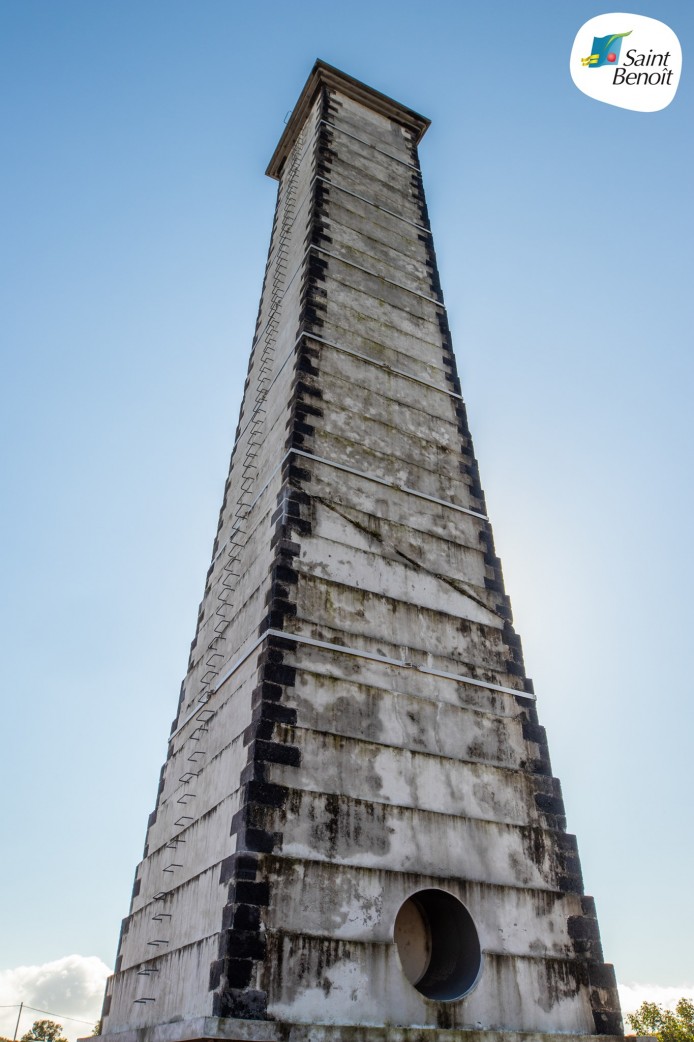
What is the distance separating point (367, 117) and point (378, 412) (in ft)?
41.3

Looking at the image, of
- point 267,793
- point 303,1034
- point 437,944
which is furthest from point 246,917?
point 437,944

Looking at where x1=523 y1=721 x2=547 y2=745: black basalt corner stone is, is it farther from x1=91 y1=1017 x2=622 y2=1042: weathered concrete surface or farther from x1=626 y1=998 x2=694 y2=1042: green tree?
x1=626 y1=998 x2=694 y2=1042: green tree

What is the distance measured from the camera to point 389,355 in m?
17.0

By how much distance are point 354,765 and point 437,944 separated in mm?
2744

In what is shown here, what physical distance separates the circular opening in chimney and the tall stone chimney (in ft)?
0.13

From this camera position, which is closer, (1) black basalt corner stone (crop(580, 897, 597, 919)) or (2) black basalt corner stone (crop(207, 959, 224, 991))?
(2) black basalt corner stone (crop(207, 959, 224, 991))

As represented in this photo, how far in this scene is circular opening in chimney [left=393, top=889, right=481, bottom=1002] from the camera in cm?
1042

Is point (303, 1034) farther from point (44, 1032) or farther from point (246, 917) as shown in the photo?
point (44, 1032)

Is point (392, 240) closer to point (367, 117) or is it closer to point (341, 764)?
point (367, 117)

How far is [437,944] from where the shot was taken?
11.0 m

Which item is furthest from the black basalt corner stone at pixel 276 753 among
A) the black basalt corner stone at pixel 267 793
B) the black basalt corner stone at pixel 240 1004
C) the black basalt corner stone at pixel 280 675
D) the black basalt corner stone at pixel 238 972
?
the black basalt corner stone at pixel 240 1004

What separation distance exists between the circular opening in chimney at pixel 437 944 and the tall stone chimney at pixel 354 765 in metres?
0.04

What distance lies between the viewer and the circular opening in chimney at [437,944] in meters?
10.4

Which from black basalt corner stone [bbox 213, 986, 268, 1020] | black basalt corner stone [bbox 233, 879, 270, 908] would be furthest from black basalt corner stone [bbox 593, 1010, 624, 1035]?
black basalt corner stone [bbox 233, 879, 270, 908]
